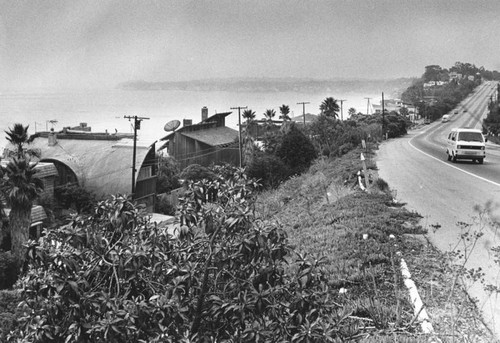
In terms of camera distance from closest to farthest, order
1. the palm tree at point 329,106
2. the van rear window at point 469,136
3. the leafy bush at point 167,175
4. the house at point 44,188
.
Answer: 1. the van rear window at point 469,136
2. the house at point 44,188
3. the leafy bush at point 167,175
4. the palm tree at point 329,106

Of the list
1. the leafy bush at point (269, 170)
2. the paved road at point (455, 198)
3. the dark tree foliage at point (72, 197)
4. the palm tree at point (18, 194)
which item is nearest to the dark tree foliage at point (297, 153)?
the leafy bush at point (269, 170)

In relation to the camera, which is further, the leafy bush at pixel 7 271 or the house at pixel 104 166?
the house at pixel 104 166

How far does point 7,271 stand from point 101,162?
787 inches

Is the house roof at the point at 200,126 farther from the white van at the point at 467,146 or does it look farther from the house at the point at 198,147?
the white van at the point at 467,146

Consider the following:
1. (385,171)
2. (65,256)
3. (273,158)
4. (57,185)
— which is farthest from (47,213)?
(65,256)

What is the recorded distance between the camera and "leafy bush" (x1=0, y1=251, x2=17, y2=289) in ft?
69.8

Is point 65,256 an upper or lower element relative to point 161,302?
upper

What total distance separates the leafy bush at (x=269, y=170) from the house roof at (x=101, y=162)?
351 inches

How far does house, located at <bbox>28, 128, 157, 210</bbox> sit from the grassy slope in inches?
1050

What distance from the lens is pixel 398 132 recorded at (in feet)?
244

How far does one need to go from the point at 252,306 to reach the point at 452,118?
388ft

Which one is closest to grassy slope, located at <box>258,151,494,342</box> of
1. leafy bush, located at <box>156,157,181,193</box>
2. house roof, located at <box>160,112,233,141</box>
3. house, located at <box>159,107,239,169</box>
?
leafy bush, located at <box>156,157,181,193</box>

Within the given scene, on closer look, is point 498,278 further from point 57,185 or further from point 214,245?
point 57,185

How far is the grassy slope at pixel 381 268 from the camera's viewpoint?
5559 millimetres
